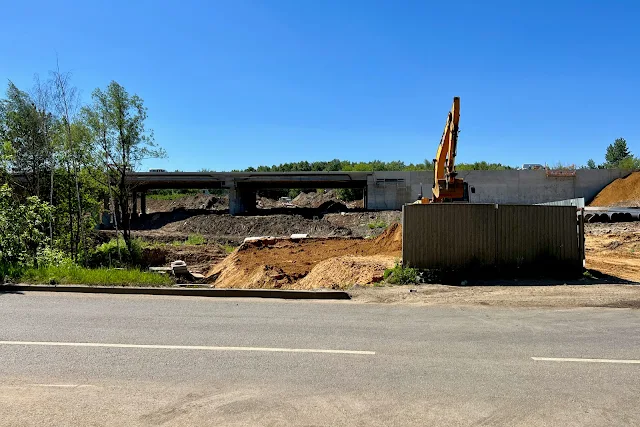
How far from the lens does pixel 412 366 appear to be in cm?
555

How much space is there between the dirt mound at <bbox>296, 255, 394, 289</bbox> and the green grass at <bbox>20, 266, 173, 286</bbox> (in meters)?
4.82

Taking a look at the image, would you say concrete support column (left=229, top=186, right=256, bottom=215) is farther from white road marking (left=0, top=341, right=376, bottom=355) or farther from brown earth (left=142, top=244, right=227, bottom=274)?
white road marking (left=0, top=341, right=376, bottom=355)

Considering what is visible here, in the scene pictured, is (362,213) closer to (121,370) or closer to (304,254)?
(304,254)

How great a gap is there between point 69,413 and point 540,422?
409cm

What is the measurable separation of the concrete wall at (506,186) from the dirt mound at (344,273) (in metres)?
44.4

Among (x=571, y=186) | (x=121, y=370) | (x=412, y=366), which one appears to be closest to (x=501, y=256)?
(x=412, y=366)

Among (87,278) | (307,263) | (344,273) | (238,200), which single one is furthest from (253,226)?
(87,278)

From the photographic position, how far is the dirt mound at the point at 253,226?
48.1 m

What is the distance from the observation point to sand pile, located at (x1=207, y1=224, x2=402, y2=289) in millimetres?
15875

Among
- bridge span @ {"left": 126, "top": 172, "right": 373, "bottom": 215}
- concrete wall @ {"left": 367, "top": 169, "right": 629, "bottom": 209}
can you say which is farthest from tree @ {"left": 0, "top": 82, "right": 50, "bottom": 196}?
concrete wall @ {"left": 367, "top": 169, "right": 629, "bottom": 209}

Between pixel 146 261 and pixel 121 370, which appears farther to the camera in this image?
pixel 146 261

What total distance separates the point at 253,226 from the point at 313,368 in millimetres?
46066

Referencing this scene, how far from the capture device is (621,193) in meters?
57.2

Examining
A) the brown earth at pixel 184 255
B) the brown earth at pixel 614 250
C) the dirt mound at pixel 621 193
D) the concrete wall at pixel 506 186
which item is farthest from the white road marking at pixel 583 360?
the dirt mound at pixel 621 193
